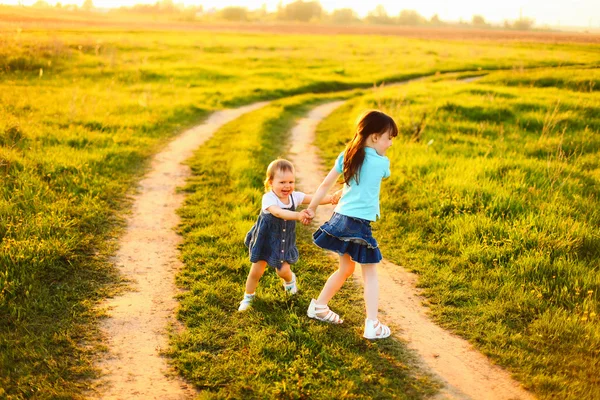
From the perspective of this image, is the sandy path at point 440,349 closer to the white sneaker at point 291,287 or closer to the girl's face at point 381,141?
the white sneaker at point 291,287

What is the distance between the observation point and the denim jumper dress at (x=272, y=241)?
4.81 m

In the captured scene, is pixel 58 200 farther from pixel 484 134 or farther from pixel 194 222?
pixel 484 134

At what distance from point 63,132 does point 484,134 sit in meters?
9.63

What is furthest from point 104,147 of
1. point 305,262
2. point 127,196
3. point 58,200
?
point 305,262

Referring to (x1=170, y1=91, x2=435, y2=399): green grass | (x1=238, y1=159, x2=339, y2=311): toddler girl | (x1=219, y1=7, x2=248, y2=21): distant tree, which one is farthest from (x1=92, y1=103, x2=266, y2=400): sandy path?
(x1=219, y1=7, x2=248, y2=21): distant tree

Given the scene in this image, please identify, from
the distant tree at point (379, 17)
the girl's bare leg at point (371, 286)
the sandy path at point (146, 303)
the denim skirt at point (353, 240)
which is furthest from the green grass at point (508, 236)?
the distant tree at point (379, 17)

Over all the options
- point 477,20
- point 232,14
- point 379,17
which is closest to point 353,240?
point 232,14

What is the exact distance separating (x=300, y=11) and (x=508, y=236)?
420 ft

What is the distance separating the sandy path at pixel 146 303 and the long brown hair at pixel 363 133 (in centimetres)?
230

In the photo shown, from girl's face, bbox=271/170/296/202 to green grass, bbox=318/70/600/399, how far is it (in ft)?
6.87

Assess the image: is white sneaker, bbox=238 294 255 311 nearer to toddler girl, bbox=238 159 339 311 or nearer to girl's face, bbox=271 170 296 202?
toddler girl, bbox=238 159 339 311

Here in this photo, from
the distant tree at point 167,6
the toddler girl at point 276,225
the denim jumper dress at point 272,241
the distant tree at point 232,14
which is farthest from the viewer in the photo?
the distant tree at point 167,6

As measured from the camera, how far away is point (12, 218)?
625 centimetres

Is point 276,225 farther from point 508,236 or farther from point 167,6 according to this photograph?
point 167,6
